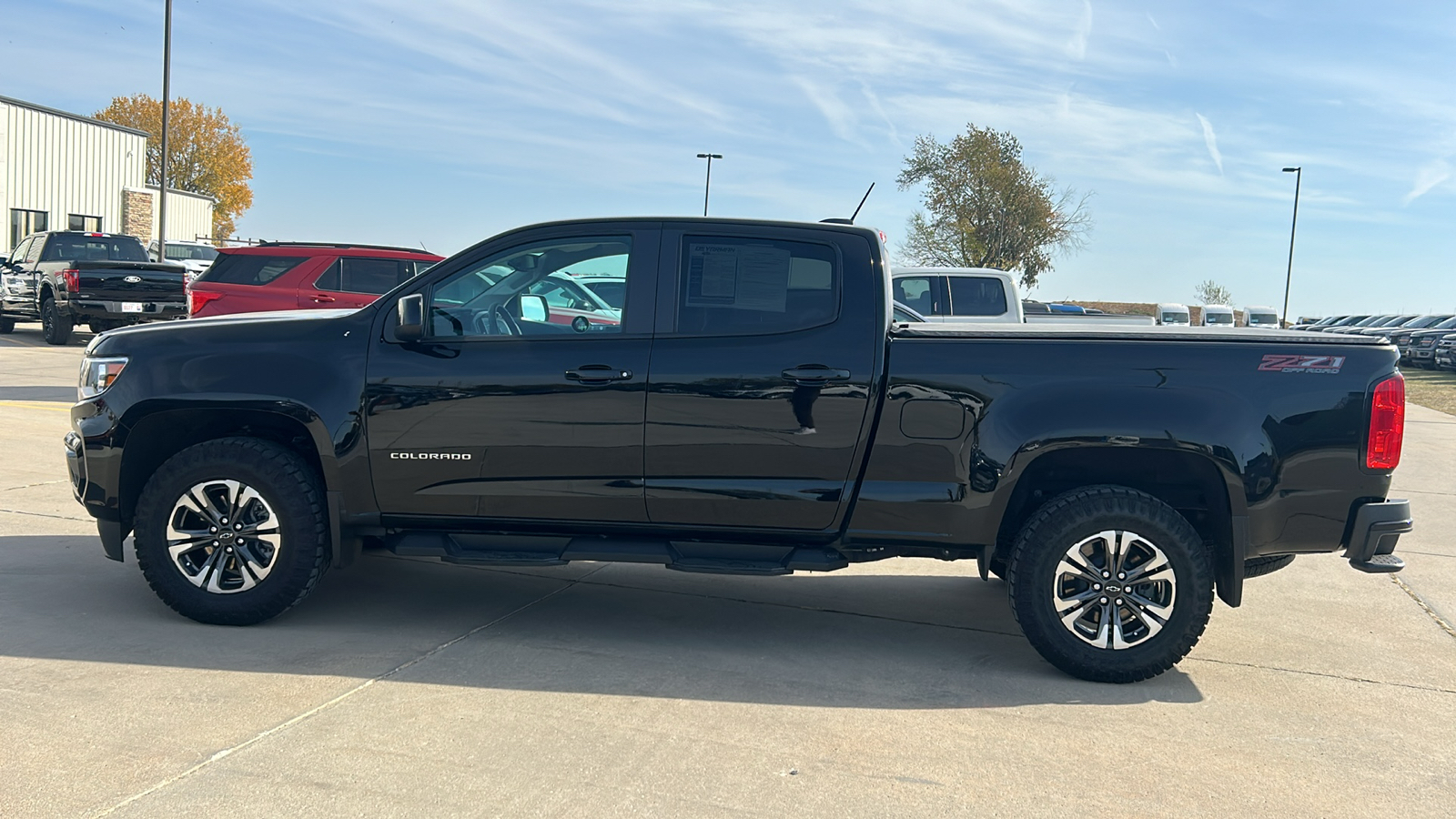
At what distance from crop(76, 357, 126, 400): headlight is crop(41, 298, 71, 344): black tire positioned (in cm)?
1642

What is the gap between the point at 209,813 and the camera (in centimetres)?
336

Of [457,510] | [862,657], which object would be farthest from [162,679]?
[862,657]

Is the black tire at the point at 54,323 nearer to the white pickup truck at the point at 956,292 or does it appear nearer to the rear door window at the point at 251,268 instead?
the rear door window at the point at 251,268

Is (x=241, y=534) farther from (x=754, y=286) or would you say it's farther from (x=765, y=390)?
(x=754, y=286)

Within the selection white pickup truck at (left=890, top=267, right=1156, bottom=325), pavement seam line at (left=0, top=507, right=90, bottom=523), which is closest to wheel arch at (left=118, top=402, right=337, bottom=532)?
pavement seam line at (left=0, top=507, right=90, bottom=523)

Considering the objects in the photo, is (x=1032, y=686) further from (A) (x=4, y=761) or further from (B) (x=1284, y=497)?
(A) (x=4, y=761)

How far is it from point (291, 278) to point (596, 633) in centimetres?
851

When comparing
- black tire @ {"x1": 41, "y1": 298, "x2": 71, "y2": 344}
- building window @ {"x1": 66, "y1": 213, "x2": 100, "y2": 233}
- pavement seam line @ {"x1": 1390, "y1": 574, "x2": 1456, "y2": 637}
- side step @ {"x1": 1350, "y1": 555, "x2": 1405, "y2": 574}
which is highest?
building window @ {"x1": 66, "y1": 213, "x2": 100, "y2": 233}

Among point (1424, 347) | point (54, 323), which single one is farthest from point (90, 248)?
point (1424, 347)

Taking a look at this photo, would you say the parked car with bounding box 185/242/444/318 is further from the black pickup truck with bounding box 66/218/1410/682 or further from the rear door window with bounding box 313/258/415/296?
the black pickup truck with bounding box 66/218/1410/682

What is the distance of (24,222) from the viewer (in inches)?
1565

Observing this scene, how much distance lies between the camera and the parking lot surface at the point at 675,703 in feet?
11.9

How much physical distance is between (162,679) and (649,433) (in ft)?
6.86

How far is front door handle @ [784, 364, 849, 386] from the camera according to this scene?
194 inches
